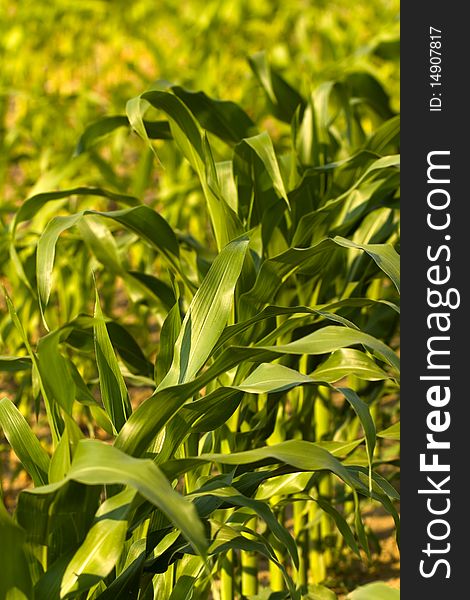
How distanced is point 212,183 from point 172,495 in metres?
0.73

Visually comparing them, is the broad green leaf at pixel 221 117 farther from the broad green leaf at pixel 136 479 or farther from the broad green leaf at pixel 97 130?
the broad green leaf at pixel 136 479

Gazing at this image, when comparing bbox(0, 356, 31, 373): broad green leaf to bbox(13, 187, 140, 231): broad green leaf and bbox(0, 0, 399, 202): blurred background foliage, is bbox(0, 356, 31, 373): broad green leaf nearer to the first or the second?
bbox(13, 187, 140, 231): broad green leaf

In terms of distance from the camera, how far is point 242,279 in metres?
1.46

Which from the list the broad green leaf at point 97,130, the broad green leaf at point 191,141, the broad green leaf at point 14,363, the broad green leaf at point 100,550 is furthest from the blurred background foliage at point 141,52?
the broad green leaf at point 100,550

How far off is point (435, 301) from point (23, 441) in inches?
21.0

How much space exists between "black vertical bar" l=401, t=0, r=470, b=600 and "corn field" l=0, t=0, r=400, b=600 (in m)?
0.05

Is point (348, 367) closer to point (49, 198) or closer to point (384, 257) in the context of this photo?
point (384, 257)

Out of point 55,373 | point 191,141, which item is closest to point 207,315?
point 55,373

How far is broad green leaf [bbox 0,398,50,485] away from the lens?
1.10m

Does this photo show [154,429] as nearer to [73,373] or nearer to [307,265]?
[73,373]

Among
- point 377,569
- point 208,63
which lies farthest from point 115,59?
point 377,569

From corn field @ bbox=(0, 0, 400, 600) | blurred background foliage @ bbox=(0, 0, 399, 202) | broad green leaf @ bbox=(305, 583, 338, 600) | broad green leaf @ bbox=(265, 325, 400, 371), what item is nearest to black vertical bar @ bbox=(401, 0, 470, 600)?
corn field @ bbox=(0, 0, 400, 600)

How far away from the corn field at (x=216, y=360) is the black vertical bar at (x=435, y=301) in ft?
0.17

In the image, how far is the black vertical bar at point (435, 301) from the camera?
3.88ft
